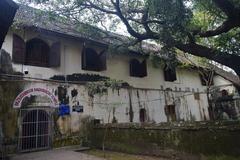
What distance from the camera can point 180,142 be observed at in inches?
308

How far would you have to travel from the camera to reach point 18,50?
11.3m

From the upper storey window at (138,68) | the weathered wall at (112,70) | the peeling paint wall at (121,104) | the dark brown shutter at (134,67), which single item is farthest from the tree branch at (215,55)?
the upper storey window at (138,68)

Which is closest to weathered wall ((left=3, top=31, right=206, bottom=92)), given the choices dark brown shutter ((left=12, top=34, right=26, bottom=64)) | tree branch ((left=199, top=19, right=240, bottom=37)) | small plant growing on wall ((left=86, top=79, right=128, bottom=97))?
dark brown shutter ((left=12, top=34, right=26, bottom=64))

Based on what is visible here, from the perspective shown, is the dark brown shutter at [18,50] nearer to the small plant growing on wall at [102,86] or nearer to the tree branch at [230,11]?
the small plant growing on wall at [102,86]

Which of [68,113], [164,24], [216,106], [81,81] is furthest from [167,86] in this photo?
[164,24]

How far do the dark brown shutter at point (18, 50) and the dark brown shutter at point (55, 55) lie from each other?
57.6 inches

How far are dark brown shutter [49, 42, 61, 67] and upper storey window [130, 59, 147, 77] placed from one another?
5.49 m

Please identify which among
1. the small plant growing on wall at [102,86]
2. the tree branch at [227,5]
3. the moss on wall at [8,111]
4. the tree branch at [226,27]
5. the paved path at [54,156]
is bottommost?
the paved path at [54,156]

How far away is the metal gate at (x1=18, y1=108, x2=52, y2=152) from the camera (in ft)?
34.8

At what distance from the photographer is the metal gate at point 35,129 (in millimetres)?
10617

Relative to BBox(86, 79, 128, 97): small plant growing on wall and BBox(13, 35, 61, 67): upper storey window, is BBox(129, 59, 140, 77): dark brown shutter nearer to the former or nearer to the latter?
BBox(86, 79, 128, 97): small plant growing on wall

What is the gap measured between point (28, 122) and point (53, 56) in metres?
3.53

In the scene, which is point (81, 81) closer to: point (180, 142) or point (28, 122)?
point (28, 122)

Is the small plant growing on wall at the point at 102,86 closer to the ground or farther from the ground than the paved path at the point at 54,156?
farther from the ground
